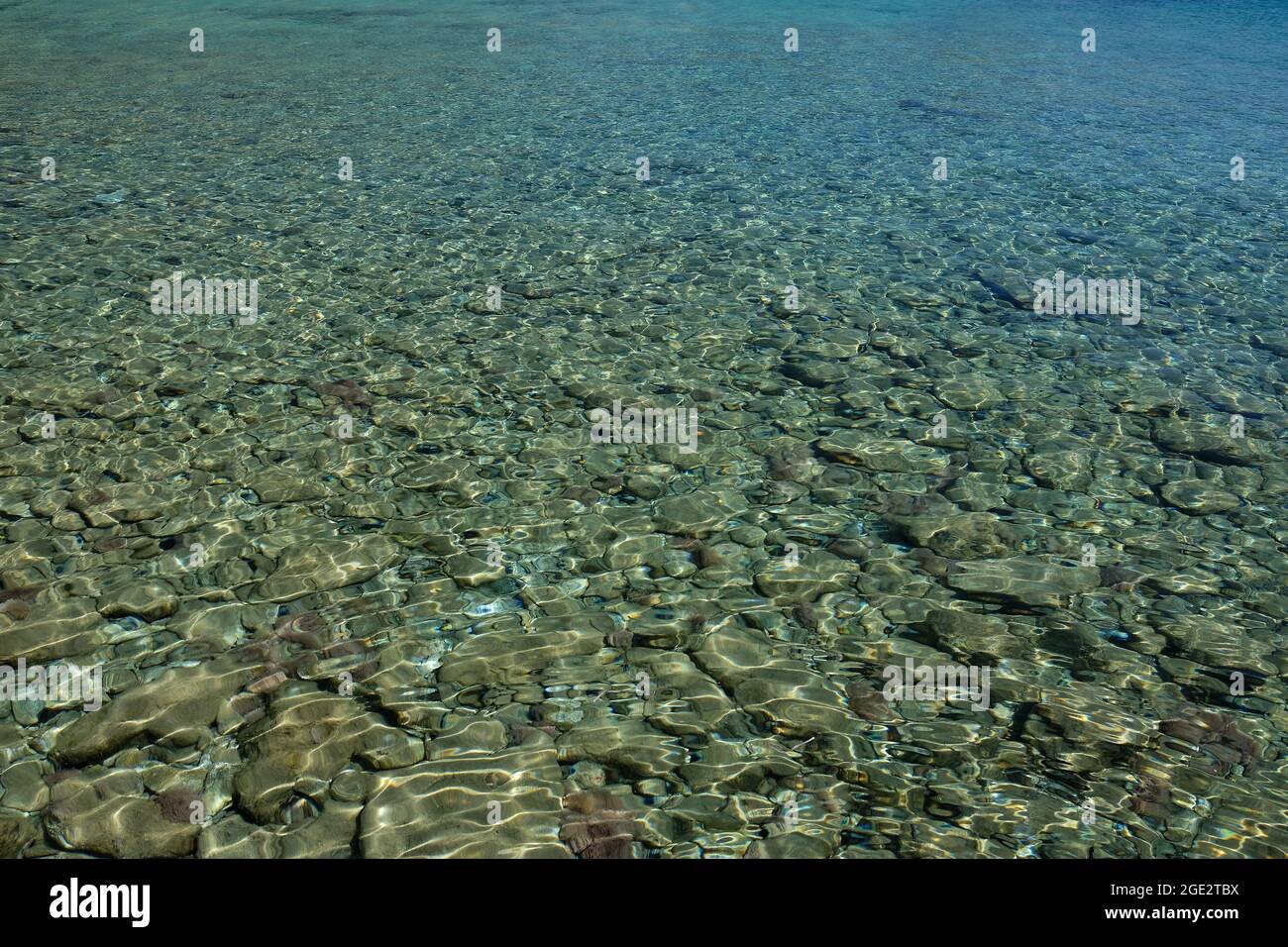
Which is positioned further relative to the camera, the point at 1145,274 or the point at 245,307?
the point at 1145,274

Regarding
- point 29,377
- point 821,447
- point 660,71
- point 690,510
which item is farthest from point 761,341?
point 660,71

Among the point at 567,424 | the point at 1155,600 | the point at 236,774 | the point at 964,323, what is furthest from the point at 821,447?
the point at 236,774

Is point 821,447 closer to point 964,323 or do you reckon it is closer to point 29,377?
point 964,323

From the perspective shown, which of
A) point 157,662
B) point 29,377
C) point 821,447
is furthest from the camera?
point 29,377

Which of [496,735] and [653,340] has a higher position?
[653,340]

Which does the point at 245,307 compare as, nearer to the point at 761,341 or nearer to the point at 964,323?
the point at 761,341

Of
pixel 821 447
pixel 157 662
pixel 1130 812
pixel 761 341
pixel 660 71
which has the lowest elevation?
pixel 1130 812

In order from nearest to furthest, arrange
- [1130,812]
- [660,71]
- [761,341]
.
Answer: [1130,812], [761,341], [660,71]
